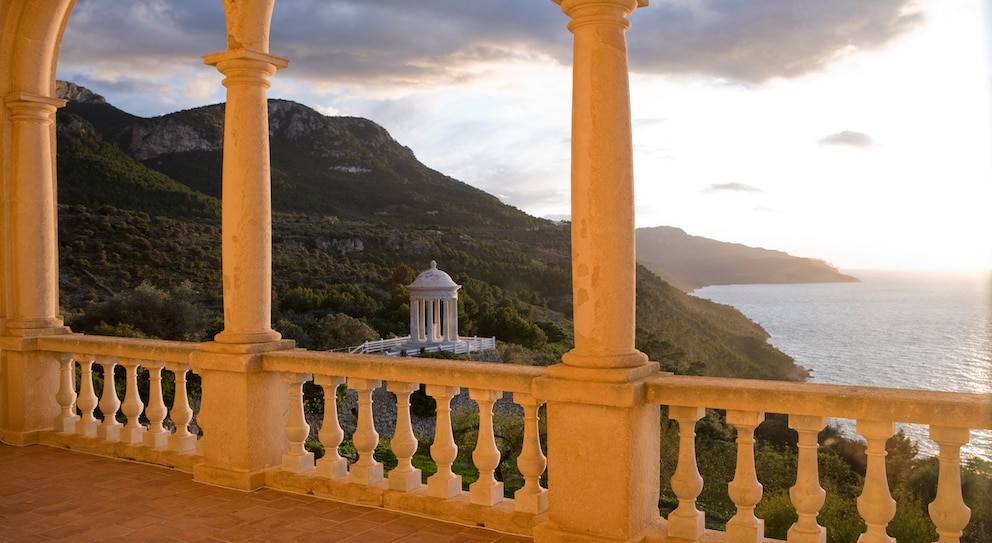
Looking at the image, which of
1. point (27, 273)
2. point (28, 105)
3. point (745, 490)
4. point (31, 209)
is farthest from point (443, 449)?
point (28, 105)

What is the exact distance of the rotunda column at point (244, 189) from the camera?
5.97 meters

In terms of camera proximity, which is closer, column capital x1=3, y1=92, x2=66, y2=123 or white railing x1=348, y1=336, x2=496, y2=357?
column capital x1=3, y1=92, x2=66, y2=123

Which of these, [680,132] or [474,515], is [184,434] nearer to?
[474,515]

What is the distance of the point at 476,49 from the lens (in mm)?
68062

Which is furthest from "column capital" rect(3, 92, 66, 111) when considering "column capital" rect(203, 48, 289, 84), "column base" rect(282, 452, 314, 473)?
"column base" rect(282, 452, 314, 473)

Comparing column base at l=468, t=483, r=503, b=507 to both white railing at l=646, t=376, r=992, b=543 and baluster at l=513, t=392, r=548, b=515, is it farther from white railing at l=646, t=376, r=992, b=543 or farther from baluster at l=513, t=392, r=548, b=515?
white railing at l=646, t=376, r=992, b=543

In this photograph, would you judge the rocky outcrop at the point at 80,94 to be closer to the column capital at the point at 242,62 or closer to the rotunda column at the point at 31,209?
the rotunda column at the point at 31,209

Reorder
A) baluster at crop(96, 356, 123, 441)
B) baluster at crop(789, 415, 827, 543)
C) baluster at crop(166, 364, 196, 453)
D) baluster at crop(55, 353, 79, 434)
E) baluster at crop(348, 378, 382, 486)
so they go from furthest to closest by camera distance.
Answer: baluster at crop(55, 353, 79, 434)
baluster at crop(96, 356, 123, 441)
baluster at crop(166, 364, 196, 453)
baluster at crop(348, 378, 382, 486)
baluster at crop(789, 415, 827, 543)

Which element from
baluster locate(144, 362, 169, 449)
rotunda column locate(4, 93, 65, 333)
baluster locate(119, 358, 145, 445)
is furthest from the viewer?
rotunda column locate(4, 93, 65, 333)

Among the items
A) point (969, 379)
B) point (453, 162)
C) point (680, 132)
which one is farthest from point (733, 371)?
point (453, 162)

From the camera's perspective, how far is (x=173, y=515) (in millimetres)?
5371

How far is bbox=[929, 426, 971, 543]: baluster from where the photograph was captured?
358 centimetres

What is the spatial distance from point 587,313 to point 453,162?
65207 mm

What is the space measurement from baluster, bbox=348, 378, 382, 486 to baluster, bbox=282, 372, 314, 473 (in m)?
0.59
